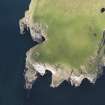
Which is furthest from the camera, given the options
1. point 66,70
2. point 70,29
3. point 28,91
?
point 70,29

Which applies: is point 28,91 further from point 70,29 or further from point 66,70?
point 70,29

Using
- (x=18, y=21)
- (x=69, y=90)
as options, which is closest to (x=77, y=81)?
(x=69, y=90)

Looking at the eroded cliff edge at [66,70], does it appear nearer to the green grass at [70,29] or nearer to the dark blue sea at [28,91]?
the green grass at [70,29]

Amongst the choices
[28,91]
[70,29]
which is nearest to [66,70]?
[28,91]

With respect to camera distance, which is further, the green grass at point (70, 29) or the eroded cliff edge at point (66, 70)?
the green grass at point (70, 29)

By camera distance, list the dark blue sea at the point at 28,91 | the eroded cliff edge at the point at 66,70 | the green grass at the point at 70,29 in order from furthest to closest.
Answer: the green grass at the point at 70,29
the dark blue sea at the point at 28,91
the eroded cliff edge at the point at 66,70

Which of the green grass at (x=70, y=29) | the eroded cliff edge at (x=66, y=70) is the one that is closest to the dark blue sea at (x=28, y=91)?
the eroded cliff edge at (x=66, y=70)

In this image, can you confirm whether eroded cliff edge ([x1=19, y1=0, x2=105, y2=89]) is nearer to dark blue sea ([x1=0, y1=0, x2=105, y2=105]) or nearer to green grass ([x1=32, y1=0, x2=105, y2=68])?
green grass ([x1=32, y1=0, x2=105, y2=68])

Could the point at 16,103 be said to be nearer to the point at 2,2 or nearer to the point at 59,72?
the point at 59,72

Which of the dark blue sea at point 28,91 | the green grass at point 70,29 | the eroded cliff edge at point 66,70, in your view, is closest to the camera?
the eroded cliff edge at point 66,70
